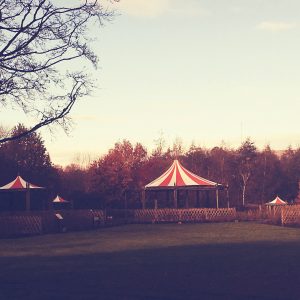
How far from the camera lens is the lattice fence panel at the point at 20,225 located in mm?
31750

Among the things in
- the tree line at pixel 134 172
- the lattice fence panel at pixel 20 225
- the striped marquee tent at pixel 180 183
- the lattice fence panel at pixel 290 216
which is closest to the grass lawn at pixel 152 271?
the lattice fence panel at pixel 20 225

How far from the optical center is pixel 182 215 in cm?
4575

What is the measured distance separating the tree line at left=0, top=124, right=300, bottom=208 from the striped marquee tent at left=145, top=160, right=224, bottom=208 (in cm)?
1077

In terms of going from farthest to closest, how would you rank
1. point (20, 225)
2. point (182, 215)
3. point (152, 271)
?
point (182, 215) < point (20, 225) < point (152, 271)

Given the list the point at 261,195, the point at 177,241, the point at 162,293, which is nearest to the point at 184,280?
the point at 162,293

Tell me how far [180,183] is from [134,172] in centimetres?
2279

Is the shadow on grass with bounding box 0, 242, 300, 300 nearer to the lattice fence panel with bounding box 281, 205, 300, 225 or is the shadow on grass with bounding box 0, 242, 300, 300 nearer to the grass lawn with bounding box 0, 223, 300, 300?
the grass lawn with bounding box 0, 223, 300, 300

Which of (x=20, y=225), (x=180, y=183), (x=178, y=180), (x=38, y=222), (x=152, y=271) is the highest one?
(x=178, y=180)

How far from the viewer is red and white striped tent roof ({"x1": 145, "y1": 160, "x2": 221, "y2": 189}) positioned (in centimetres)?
4572

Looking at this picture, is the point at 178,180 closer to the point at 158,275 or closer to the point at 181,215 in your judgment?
the point at 181,215

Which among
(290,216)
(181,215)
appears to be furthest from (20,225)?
(290,216)

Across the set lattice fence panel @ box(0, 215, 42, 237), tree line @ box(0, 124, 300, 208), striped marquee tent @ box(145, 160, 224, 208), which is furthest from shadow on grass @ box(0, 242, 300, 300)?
tree line @ box(0, 124, 300, 208)

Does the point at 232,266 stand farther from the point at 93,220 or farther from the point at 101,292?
the point at 93,220

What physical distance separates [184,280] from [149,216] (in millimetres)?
33187
